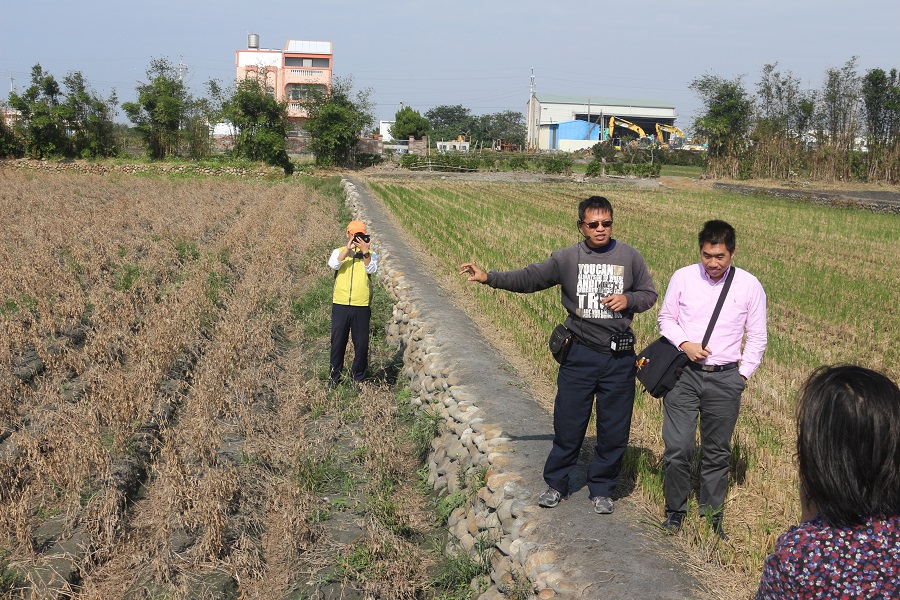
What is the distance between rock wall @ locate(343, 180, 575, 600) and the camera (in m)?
4.09

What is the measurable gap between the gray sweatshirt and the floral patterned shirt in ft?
8.27

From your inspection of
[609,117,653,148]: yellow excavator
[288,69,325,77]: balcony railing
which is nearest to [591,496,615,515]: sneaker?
[609,117,653,148]: yellow excavator

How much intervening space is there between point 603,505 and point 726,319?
4.07 ft

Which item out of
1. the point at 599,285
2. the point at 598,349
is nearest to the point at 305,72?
the point at 599,285

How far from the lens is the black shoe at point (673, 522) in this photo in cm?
424

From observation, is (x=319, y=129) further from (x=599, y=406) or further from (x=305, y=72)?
(x=599, y=406)

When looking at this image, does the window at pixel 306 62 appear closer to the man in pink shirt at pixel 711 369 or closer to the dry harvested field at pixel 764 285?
the dry harvested field at pixel 764 285

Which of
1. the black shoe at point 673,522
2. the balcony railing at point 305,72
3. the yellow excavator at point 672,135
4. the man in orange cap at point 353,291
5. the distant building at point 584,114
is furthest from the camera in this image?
the distant building at point 584,114

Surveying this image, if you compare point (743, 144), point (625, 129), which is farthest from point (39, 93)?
point (625, 129)

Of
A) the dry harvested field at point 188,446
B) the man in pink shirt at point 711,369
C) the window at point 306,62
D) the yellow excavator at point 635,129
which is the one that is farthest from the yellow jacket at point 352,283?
the window at point 306,62

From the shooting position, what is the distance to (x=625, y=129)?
94688 mm

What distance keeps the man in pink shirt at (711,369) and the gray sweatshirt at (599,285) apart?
0.96 ft

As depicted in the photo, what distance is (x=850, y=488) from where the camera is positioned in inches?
73.6

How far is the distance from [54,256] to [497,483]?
1081 centimetres
